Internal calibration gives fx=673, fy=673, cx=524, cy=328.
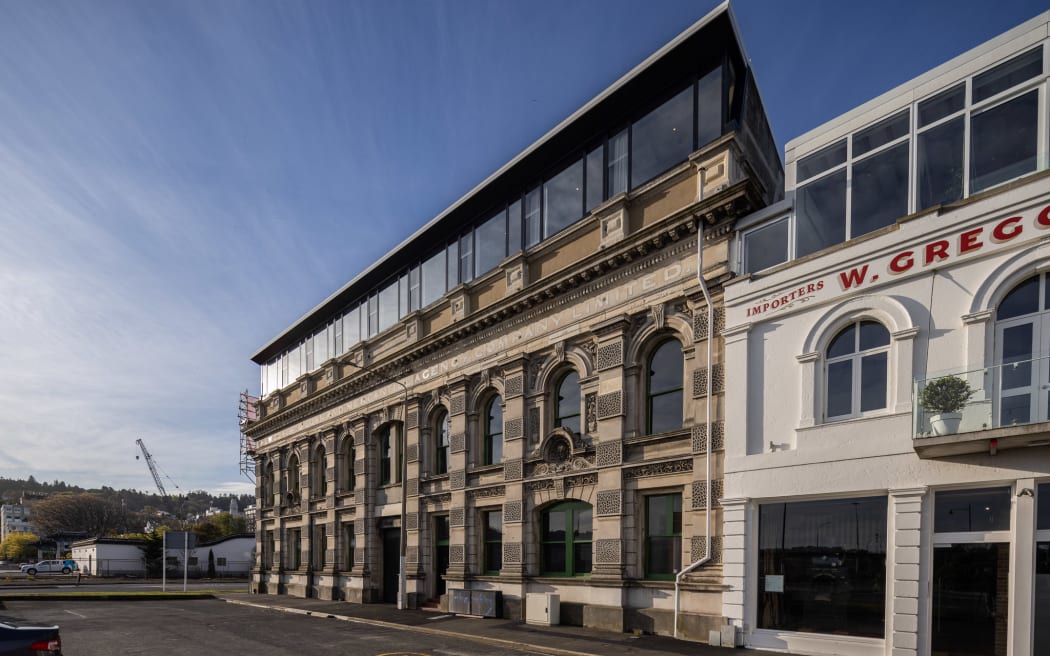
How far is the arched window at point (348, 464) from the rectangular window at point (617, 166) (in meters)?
19.3

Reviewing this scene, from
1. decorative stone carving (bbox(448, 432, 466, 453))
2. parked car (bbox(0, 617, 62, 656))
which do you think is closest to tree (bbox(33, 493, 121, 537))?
decorative stone carving (bbox(448, 432, 466, 453))

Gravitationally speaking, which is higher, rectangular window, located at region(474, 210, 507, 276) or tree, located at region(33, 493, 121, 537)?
rectangular window, located at region(474, 210, 507, 276)

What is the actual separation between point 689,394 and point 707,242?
13.0 feet

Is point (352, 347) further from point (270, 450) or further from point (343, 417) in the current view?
point (270, 450)

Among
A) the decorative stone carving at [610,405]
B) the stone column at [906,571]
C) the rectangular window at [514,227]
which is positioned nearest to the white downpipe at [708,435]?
the decorative stone carving at [610,405]

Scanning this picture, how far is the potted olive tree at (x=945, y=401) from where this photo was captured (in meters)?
11.9

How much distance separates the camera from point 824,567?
14.2 m

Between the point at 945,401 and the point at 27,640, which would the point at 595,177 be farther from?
the point at 27,640

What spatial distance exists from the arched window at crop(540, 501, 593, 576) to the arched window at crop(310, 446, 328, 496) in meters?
18.1

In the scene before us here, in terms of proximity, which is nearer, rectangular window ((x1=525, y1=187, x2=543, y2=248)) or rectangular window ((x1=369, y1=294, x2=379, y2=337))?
rectangular window ((x1=525, y1=187, x2=543, y2=248))

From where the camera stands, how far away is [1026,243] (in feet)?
39.3

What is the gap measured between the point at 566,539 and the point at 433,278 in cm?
1283

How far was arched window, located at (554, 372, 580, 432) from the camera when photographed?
68.9 ft

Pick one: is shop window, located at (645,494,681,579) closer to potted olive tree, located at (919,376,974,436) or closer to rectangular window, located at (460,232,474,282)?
potted olive tree, located at (919,376,974,436)
